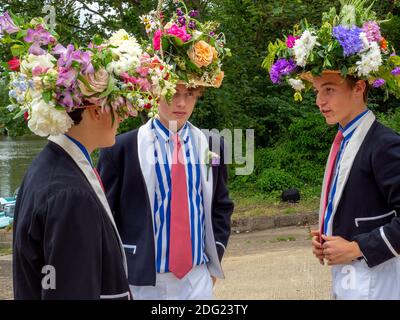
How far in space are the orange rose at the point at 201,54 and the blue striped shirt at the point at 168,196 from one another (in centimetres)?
39

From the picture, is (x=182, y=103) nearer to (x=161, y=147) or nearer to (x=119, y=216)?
(x=161, y=147)

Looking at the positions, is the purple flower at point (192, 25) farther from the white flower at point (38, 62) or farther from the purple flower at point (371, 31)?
the white flower at point (38, 62)

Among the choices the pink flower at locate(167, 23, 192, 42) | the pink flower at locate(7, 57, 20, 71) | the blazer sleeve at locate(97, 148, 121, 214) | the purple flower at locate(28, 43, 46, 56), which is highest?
the pink flower at locate(167, 23, 192, 42)

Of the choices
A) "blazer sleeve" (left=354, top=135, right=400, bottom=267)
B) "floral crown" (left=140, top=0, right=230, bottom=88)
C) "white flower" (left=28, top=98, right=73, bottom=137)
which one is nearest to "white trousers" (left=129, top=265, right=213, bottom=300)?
"blazer sleeve" (left=354, top=135, right=400, bottom=267)

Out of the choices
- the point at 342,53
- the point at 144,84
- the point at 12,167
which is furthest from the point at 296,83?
the point at 12,167

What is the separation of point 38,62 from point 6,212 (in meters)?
11.4

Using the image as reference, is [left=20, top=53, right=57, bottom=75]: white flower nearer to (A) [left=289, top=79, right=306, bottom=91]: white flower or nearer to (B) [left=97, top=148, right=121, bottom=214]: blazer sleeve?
(B) [left=97, top=148, right=121, bottom=214]: blazer sleeve

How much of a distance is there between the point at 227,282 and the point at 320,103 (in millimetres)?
3677

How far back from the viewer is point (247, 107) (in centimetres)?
1384

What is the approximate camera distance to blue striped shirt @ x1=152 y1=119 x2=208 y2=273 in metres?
3.33

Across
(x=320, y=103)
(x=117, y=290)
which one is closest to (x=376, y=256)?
(x=320, y=103)

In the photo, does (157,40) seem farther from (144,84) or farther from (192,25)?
(144,84)

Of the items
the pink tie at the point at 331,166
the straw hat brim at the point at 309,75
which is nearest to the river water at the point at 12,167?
the straw hat brim at the point at 309,75

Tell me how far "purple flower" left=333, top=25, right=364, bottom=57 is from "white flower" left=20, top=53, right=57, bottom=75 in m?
1.62
